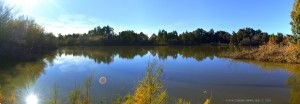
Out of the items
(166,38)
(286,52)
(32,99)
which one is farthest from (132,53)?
(166,38)

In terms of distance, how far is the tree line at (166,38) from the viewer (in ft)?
232

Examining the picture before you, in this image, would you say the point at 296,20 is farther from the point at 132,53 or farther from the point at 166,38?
the point at 166,38

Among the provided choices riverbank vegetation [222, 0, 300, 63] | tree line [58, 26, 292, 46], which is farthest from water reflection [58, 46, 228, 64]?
tree line [58, 26, 292, 46]

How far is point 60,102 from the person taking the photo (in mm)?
8312

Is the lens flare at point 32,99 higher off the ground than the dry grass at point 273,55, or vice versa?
the dry grass at point 273,55

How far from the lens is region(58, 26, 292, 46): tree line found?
70.6 meters

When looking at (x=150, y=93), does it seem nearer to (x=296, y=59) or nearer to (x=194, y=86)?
(x=194, y=86)

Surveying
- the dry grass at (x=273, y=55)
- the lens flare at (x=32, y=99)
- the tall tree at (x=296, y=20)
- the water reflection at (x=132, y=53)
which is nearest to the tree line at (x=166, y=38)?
the water reflection at (x=132, y=53)

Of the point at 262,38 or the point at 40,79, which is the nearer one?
the point at 40,79

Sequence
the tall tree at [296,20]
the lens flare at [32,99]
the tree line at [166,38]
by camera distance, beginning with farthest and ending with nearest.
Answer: the tree line at [166,38]
the tall tree at [296,20]
the lens flare at [32,99]

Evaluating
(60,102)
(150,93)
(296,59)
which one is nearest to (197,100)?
(60,102)

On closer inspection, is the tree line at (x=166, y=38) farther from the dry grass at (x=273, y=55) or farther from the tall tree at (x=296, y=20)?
the tall tree at (x=296, y=20)

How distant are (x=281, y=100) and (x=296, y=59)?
1205cm

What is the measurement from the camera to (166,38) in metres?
79.8
